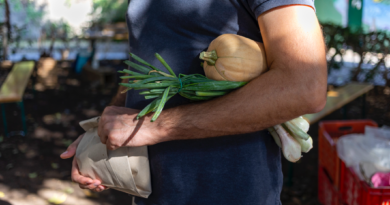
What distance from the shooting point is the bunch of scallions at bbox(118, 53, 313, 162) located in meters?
1.11

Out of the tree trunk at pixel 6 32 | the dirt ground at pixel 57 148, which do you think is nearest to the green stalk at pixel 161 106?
the dirt ground at pixel 57 148

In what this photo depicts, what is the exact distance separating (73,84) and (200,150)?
8090 mm

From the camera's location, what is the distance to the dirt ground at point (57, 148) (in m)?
3.95

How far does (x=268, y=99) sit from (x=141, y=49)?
576 mm

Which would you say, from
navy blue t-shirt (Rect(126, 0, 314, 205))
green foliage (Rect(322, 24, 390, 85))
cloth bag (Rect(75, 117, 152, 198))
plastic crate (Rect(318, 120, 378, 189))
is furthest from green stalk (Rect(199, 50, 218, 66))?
green foliage (Rect(322, 24, 390, 85))

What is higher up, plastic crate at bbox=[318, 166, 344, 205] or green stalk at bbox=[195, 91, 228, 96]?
green stalk at bbox=[195, 91, 228, 96]

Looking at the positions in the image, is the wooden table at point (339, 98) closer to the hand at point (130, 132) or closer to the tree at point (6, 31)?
the hand at point (130, 132)

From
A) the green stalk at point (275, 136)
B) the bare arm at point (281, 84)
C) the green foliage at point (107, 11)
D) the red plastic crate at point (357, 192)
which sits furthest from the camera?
the green foliage at point (107, 11)

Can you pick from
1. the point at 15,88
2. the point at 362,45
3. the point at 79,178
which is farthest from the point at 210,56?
the point at 362,45

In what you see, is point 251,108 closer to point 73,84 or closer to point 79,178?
point 79,178

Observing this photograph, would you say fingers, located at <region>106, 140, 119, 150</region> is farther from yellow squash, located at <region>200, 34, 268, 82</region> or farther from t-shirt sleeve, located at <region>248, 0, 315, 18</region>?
t-shirt sleeve, located at <region>248, 0, 315, 18</region>

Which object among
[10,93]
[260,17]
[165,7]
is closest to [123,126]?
[165,7]

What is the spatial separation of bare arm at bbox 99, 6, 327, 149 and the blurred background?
9.84 ft

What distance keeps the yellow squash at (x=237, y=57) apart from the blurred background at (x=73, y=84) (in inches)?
125
